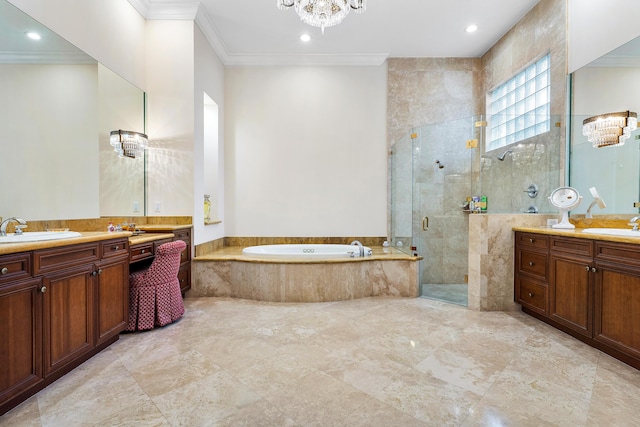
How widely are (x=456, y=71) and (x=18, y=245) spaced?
4966 mm

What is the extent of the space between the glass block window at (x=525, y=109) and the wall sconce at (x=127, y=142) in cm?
373

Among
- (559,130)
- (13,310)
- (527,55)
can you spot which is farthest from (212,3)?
(559,130)

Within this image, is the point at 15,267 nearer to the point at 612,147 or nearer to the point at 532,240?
the point at 532,240

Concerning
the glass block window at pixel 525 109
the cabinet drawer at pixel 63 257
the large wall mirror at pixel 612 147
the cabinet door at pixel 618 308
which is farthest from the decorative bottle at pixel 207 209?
the large wall mirror at pixel 612 147

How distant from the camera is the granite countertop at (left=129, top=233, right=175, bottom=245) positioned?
2.45m

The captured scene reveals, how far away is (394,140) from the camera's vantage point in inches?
167

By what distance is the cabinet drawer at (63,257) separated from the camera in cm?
158

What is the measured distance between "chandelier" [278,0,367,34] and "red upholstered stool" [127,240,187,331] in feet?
7.35

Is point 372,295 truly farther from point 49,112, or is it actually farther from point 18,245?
point 49,112

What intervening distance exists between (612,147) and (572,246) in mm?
1010

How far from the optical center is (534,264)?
8.61ft

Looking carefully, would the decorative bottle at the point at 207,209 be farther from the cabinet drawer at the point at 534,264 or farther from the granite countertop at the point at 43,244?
the cabinet drawer at the point at 534,264

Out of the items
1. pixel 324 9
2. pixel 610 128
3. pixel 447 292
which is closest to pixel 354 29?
pixel 324 9

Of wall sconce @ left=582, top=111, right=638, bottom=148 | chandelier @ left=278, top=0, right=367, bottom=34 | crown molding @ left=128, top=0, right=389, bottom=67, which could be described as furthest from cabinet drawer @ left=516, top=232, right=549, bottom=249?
crown molding @ left=128, top=0, right=389, bottom=67
